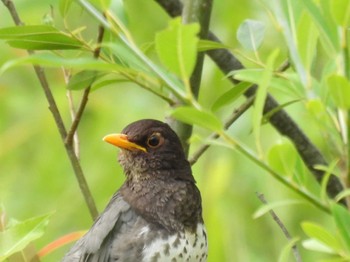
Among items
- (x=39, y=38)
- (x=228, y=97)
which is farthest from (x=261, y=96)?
(x=39, y=38)

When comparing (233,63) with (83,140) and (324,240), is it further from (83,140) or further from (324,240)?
(324,240)

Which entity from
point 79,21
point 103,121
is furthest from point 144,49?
point 79,21

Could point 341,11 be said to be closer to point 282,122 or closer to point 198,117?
point 198,117

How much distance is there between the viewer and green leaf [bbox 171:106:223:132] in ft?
7.36

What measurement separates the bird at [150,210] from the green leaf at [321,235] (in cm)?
172

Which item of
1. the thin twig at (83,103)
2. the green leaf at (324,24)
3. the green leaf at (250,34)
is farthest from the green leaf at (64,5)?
the green leaf at (324,24)

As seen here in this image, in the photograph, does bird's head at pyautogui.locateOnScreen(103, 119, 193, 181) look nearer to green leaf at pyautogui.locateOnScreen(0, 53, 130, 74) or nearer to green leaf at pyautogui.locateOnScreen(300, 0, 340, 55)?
green leaf at pyautogui.locateOnScreen(0, 53, 130, 74)

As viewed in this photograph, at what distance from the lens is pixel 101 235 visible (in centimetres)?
410

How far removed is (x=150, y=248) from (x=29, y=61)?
1793 mm

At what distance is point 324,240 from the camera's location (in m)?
2.26

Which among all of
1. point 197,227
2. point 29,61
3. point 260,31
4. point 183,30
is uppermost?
point 29,61

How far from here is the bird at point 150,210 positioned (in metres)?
4.05

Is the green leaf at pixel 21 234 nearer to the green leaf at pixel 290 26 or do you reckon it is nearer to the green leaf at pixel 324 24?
the green leaf at pixel 290 26

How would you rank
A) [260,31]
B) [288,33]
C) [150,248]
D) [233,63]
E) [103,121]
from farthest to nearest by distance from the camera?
1. [103,121]
2. [233,63]
3. [150,248]
4. [260,31]
5. [288,33]
